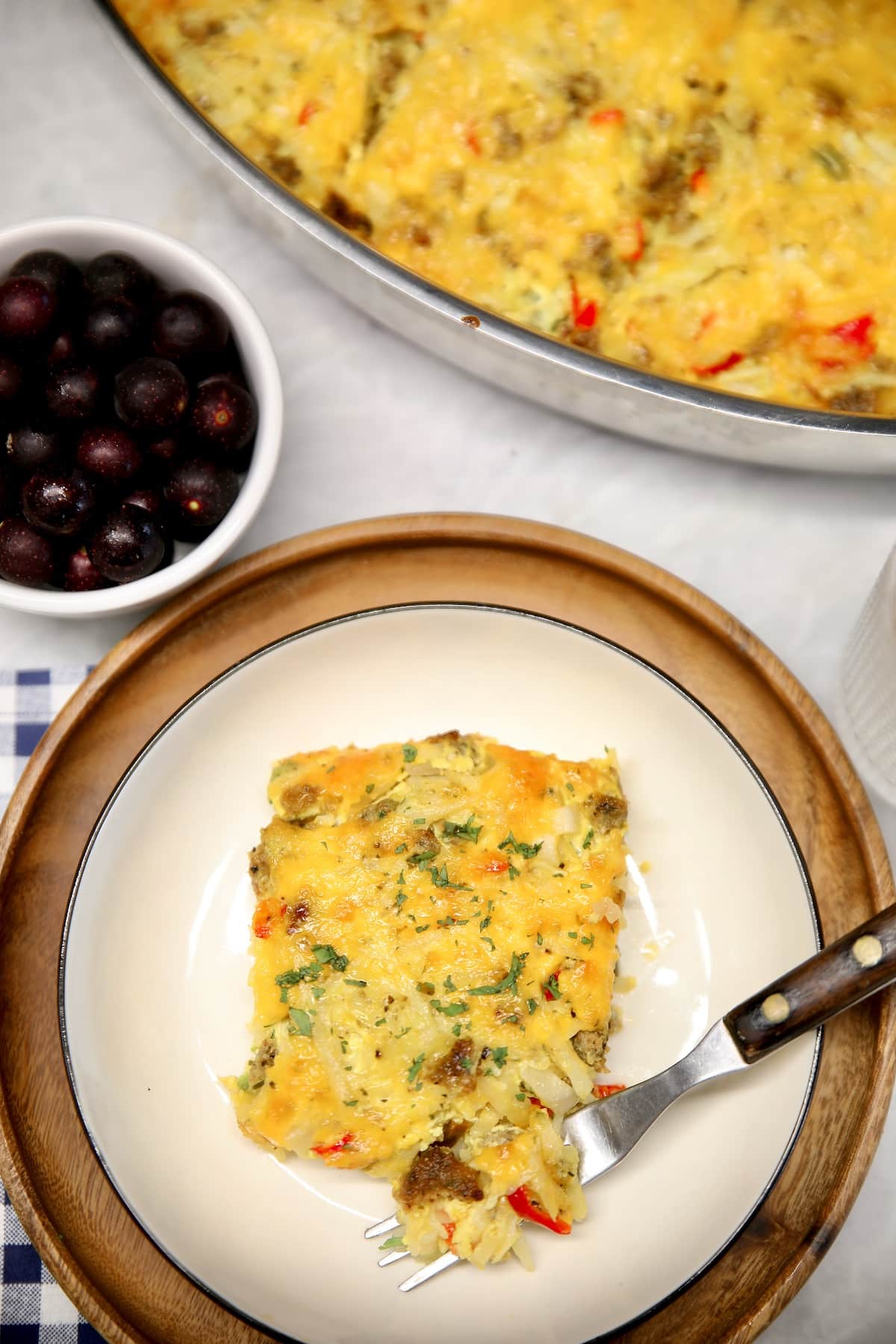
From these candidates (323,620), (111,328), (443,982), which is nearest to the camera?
(443,982)

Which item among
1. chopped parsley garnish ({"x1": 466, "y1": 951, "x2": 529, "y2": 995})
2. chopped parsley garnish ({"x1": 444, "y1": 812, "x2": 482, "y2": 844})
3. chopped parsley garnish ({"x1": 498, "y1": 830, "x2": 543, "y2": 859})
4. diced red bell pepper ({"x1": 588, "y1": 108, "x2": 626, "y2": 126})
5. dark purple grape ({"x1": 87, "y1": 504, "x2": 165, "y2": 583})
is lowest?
chopped parsley garnish ({"x1": 466, "y1": 951, "x2": 529, "y2": 995})

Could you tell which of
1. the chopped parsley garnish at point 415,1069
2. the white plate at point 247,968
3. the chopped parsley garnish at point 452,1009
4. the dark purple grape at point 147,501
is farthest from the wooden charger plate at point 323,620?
the chopped parsley garnish at point 452,1009

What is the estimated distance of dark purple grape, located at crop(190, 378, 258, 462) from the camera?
220 centimetres

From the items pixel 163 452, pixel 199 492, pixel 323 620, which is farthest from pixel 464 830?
pixel 163 452

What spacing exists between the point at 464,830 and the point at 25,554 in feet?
3.00

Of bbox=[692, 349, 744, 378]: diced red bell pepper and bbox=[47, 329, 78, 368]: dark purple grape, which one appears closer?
bbox=[47, 329, 78, 368]: dark purple grape

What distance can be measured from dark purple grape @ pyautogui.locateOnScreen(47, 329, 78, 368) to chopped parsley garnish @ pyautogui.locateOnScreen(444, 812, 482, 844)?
108 centimetres

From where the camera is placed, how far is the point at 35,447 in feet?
7.16

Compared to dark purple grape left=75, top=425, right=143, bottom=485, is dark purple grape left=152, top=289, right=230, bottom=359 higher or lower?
higher

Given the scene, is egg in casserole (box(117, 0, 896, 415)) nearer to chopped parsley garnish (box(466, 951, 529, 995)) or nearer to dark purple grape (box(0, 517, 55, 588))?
dark purple grape (box(0, 517, 55, 588))

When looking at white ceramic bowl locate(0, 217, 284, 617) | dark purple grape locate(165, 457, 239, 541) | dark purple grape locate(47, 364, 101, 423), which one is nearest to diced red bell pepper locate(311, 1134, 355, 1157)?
white ceramic bowl locate(0, 217, 284, 617)

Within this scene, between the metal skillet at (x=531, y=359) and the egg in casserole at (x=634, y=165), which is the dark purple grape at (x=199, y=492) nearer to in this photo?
the metal skillet at (x=531, y=359)

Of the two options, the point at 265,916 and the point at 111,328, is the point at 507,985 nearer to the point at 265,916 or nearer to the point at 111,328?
the point at 265,916

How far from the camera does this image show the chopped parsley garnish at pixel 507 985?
2086 mm
